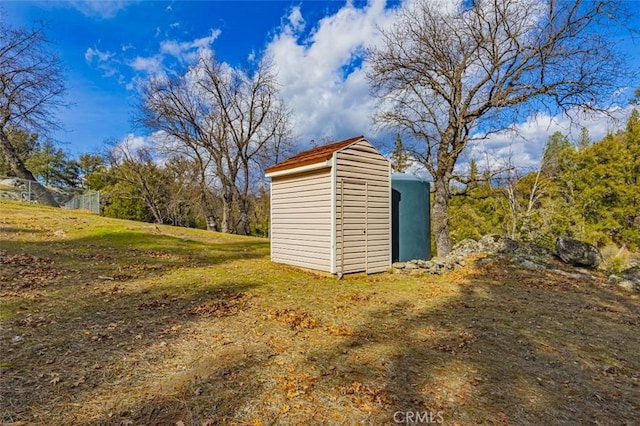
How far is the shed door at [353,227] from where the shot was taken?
7.45 m

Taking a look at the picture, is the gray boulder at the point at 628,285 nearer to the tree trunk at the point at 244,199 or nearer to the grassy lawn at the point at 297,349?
the grassy lawn at the point at 297,349

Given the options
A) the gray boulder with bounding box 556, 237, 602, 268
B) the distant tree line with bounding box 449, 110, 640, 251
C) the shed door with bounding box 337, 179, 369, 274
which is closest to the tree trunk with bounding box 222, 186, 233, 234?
the shed door with bounding box 337, 179, 369, 274

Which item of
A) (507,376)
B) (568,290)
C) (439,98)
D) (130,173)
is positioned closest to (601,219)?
(439,98)

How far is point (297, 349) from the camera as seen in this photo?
359 cm

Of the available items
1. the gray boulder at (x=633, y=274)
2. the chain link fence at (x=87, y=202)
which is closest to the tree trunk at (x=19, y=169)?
the chain link fence at (x=87, y=202)

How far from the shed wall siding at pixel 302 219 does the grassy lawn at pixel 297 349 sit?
104 centimetres

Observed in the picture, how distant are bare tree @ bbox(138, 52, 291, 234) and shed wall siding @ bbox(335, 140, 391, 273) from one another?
14901 mm

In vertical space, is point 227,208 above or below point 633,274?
above

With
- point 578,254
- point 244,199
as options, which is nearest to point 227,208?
point 244,199

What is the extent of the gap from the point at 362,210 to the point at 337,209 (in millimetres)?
840

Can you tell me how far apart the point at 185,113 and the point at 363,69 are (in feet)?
45.1

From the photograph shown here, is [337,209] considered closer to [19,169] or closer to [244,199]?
[244,199]

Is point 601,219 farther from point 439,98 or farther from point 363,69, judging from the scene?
point 363,69

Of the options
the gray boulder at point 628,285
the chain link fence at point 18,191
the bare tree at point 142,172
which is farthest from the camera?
the bare tree at point 142,172
